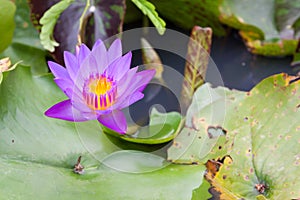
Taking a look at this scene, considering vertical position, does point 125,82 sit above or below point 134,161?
above

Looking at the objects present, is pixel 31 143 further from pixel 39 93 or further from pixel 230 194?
pixel 230 194

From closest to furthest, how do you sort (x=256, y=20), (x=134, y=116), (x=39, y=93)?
(x=39, y=93), (x=134, y=116), (x=256, y=20)

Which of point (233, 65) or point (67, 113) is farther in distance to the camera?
point (233, 65)

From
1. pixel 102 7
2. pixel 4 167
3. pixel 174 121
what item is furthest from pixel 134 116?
pixel 4 167

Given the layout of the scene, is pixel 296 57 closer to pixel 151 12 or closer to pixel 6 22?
pixel 151 12

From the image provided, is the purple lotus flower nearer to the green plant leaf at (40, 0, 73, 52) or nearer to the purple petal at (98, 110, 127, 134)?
the purple petal at (98, 110, 127, 134)

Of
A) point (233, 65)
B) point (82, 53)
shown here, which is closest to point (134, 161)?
point (82, 53)
